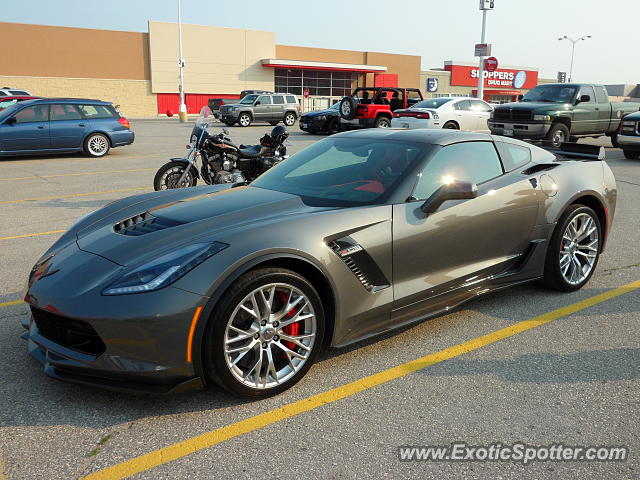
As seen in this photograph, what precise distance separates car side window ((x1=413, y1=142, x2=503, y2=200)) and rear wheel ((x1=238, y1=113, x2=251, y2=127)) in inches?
1014

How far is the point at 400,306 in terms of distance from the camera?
11.9ft

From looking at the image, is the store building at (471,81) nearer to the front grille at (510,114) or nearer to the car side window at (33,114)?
the front grille at (510,114)

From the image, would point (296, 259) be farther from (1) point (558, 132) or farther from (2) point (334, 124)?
(2) point (334, 124)

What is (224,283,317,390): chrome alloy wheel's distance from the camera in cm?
303

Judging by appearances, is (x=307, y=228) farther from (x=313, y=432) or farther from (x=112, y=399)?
(x=112, y=399)

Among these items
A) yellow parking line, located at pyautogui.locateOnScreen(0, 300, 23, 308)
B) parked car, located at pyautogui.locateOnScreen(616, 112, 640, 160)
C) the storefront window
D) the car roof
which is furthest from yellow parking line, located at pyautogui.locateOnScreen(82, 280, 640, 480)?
the storefront window

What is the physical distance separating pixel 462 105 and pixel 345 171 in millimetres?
16784

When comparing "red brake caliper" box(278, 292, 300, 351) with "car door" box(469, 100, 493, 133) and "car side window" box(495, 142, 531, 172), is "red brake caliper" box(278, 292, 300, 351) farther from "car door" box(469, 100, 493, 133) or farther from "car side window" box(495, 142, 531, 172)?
"car door" box(469, 100, 493, 133)

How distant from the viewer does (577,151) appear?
5547mm

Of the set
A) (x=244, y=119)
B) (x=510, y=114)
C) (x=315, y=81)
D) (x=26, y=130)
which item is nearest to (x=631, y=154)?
(x=510, y=114)

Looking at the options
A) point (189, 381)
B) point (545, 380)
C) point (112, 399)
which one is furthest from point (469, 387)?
point (112, 399)

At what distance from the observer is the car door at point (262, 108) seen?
2958 centimetres

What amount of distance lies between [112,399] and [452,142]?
2.93 meters

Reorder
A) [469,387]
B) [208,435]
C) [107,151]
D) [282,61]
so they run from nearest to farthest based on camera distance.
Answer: [208,435] → [469,387] → [107,151] → [282,61]
